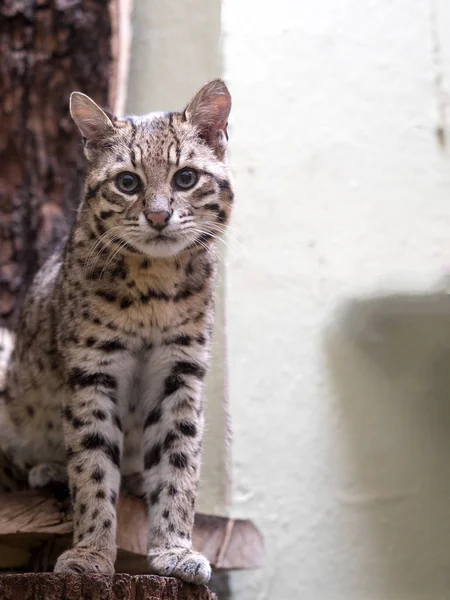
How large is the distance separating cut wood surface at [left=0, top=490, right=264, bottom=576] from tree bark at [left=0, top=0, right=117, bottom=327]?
1200 millimetres

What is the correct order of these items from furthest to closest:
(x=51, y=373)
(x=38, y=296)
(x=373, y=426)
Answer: (x=373, y=426) < (x=38, y=296) < (x=51, y=373)

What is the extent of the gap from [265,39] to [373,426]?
1.75 m

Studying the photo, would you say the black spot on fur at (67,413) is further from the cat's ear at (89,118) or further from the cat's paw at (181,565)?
the cat's ear at (89,118)

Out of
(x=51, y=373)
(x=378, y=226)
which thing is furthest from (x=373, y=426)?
(x=51, y=373)

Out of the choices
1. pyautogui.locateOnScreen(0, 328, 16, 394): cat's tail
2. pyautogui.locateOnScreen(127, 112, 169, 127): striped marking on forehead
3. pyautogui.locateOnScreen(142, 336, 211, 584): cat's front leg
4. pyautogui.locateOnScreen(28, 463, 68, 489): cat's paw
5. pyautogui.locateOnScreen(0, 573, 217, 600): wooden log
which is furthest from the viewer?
pyautogui.locateOnScreen(0, 328, 16, 394): cat's tail

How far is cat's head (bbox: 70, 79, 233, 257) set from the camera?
242cm

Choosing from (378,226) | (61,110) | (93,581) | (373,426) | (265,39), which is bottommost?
(93,581)

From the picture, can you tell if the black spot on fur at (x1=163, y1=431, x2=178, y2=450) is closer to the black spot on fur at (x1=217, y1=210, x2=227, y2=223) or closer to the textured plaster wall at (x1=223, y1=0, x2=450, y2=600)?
the black spot on fur at (x1=217, y1=210, x2=227, y2=223)

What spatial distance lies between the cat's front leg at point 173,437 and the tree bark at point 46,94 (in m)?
1.24

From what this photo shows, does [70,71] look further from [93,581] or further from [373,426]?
[93,581]

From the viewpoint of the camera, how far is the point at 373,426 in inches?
132

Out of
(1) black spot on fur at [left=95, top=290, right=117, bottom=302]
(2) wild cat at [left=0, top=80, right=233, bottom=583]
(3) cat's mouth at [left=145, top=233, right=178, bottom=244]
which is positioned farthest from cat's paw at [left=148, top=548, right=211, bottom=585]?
(3) cat's mouth at [left=145, top=233, right=178, bottom=244]

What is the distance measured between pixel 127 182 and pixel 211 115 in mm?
358

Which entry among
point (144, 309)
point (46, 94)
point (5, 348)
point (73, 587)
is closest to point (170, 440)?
point (144, 309)
